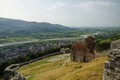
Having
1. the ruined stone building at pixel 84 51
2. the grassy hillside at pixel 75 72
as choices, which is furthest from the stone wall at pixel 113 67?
the ruined stone building at pixel 84 51

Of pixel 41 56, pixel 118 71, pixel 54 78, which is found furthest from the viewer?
pixel 41 56

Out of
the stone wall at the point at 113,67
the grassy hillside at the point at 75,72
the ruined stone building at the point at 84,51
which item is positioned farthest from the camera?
the ruined stone building at the point at 84,51

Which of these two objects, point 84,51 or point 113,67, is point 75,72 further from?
point 84,51

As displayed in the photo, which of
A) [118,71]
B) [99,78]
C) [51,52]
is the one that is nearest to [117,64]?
[118,71]

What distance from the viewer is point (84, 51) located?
5844 centimetres

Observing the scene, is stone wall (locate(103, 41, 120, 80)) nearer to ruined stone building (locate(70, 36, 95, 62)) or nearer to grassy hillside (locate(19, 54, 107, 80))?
grassy hillside (locate(19, 54, 107, 80))

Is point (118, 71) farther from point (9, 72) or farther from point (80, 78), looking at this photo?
point (9, 72)

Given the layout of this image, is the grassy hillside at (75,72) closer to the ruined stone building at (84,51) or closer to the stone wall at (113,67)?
the ruined stone building at (84,51)

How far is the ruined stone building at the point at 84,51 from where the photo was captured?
55.9m

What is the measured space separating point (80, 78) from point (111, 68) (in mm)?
14589

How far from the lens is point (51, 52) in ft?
283

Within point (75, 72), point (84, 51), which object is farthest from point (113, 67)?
point (84, 51)

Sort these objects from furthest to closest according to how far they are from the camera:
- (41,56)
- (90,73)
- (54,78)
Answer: (41,56)
(54,78)
(90,73)

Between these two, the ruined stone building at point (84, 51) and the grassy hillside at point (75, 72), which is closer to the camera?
the grassy hillside at point (75, 72)
